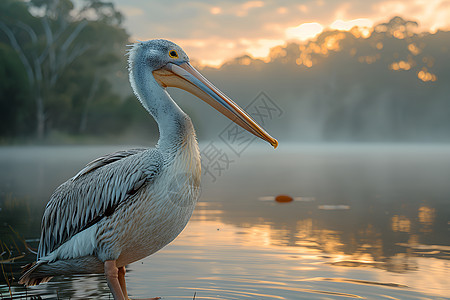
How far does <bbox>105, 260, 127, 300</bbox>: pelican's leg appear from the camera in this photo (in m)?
4.45

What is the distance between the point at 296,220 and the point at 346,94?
6242 inches

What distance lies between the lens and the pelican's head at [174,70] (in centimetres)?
472

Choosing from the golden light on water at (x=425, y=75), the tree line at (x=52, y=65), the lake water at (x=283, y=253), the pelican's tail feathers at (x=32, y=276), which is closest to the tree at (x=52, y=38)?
the tree line at (x=52, y=65)

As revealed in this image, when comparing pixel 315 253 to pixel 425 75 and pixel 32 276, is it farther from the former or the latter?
Answer: pixel 425 75

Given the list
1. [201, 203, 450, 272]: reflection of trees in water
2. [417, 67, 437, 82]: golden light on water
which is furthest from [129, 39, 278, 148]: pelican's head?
[417, 67, 437, 82]: golden light on water

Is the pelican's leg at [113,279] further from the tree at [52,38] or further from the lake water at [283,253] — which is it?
the tree at [52,38]

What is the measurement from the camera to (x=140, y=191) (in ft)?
14.6

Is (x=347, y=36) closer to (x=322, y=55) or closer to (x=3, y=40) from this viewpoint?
(x=322, y=55)

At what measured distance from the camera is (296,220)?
382 inches

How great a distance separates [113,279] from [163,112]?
1286mm

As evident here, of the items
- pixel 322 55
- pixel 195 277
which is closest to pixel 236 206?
pixel 195 277

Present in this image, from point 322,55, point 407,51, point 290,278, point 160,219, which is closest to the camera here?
point 160,219

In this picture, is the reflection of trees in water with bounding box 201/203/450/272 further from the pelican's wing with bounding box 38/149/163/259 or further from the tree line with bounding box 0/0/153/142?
the tree line with bounding box 0/0/153/142

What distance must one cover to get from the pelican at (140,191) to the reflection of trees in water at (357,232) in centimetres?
252
